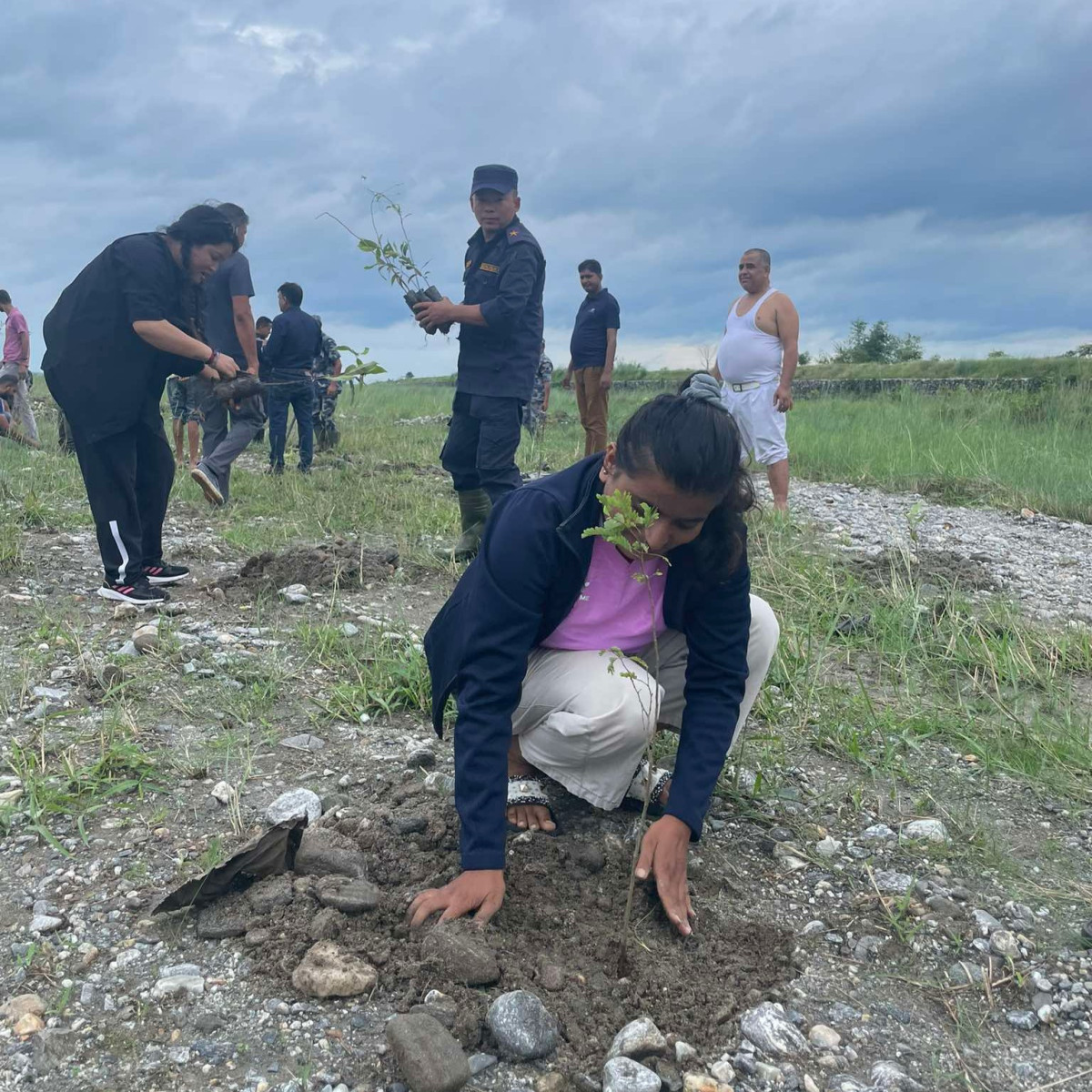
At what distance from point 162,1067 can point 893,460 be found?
8.89 meters

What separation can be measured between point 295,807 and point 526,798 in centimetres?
55

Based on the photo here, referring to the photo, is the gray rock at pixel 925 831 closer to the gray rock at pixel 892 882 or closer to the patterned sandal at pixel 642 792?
the gray rock at pixel 892 882

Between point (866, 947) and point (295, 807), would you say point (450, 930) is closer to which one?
point (295, 807)

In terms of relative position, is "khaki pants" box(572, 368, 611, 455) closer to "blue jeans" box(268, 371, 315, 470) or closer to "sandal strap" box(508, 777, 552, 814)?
"blue jeans" box(268, 371, 315, 470)

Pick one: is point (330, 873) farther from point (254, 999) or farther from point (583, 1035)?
point (583, 1035)

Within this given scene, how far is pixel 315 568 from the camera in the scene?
14.4 feet

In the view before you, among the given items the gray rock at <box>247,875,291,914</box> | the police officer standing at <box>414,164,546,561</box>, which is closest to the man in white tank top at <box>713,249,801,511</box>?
the police officer standing at <box>414,164,546,561</box>

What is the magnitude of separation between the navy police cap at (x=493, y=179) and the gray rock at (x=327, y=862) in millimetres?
3388

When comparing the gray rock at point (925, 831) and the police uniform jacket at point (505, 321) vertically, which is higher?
the police uniform jacket at point (505, 321)

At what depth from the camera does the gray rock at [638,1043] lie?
155cm

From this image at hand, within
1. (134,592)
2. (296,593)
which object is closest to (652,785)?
(296,593)

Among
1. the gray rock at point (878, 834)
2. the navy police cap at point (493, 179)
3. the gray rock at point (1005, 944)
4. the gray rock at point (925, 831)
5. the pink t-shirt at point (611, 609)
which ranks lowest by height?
the gray rock at point (1005, 944)

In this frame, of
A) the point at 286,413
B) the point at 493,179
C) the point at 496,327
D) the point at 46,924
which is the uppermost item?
the point at 493,179

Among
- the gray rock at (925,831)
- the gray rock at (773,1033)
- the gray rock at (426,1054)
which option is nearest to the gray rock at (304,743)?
the gray rock at (426,1054)
